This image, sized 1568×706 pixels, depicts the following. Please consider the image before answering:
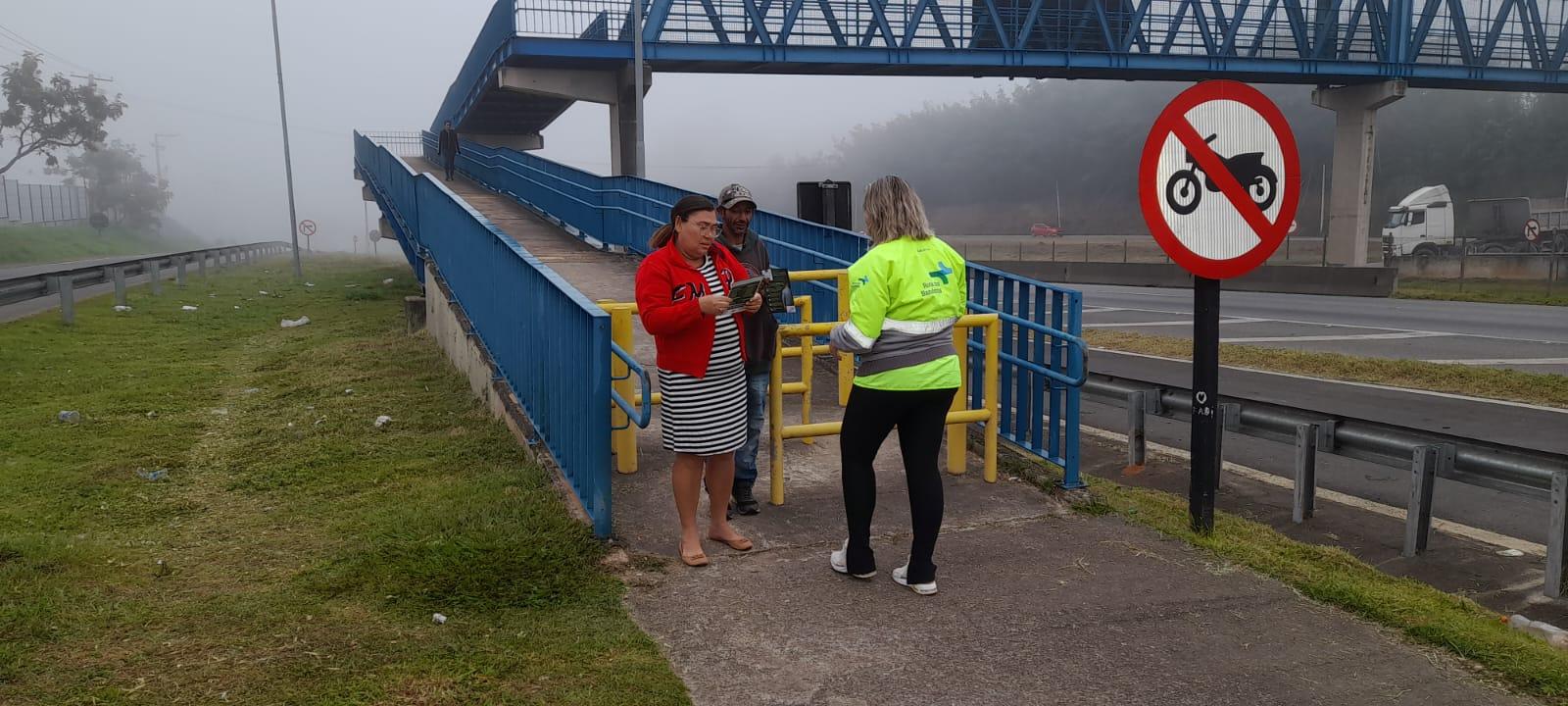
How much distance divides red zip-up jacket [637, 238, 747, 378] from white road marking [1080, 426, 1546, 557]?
481 cm

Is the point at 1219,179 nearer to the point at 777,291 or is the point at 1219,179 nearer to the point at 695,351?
the point at 777,291

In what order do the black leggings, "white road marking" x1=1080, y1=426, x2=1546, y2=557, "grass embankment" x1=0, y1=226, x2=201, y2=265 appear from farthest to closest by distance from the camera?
"grass embankment" x1=0, y1=226, x2=201, y2=265 < "white road marking" x1=1080, y1=426, x2=1546, y2=557 < the black leggings

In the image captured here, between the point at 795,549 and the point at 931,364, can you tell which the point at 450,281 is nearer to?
the point at 795,549

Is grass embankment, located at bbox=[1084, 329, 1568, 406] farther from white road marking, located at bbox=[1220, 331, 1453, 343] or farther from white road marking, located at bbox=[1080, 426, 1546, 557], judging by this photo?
white road marking, located at bbox=[1080, 426, 1546, 557]

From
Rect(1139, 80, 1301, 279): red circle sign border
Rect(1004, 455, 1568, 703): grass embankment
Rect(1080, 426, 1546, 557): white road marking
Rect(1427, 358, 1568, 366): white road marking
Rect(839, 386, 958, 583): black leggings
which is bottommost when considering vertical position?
Rect(1427, 358, 1568, 366): white road marking

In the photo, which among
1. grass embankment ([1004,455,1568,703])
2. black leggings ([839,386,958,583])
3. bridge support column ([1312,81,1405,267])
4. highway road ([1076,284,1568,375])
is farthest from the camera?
bridge support column ([1312,81,1405,267])

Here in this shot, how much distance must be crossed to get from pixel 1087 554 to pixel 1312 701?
5.01ft

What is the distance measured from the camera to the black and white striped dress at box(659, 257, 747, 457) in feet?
16.5

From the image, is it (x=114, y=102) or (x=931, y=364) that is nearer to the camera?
(x=931, y=364)

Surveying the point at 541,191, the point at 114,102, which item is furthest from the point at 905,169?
the point at 541,191

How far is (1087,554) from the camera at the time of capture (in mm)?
5324

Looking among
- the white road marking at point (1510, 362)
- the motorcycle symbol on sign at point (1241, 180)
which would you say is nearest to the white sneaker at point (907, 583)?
the motorcycle symbol on sign at point (1241, 180)

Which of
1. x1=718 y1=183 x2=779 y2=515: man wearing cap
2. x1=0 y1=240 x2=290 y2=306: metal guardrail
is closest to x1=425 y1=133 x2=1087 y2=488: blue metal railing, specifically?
x1=718 y1=183 x2=779 y2=515: man wearing cap

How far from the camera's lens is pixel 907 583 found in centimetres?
487
